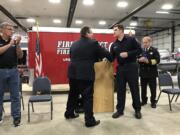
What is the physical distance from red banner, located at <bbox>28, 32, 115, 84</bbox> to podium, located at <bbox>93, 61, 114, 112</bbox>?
261 centimetres

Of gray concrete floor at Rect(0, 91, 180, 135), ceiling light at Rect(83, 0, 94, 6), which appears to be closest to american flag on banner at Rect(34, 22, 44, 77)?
gray concrete floor at Rect(0, 91, 180, 135)

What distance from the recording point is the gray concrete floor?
325 cm

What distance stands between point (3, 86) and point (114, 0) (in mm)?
6865

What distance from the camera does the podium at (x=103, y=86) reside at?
3.94m

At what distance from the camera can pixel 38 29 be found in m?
6.20

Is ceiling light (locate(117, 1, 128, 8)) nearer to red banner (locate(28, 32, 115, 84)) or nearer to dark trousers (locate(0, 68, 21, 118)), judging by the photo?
red banner (locate(28, 32, 115, 84))

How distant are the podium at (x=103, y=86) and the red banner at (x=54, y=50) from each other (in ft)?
8.57

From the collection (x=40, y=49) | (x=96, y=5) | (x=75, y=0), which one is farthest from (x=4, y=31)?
(x=96, y=5)

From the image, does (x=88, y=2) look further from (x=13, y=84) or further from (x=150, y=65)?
(x=13, y=84)

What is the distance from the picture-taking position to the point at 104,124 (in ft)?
11.7

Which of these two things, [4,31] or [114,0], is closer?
[4,31]

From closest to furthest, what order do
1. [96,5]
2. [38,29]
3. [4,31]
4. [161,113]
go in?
1. [4,31]
2. [161,113]
3. [38,29]
4. [96,5]

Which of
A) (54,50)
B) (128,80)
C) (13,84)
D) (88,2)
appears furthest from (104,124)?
(88,2)

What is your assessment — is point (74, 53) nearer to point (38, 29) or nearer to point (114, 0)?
point (38, 29)
